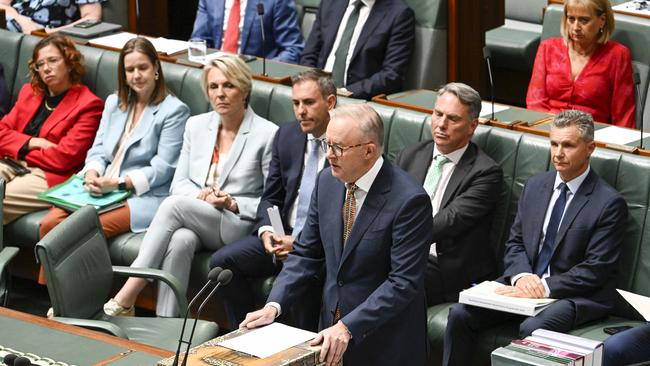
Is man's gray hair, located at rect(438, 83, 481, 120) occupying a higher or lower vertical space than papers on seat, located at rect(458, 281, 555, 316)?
higher

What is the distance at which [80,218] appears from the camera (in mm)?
4445

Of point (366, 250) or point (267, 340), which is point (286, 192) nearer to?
point (366, 250)

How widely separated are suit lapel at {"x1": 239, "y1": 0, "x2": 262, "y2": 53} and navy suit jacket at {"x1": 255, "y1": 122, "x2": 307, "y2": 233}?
1475mm

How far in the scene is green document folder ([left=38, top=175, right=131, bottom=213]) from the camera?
5688 millimetres

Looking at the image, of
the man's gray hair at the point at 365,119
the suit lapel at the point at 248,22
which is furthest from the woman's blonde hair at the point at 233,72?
the man's gray hair at the point at 365,119

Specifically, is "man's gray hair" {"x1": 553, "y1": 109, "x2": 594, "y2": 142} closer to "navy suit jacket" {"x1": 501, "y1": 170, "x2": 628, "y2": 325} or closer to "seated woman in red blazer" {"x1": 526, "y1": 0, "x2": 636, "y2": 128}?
"navy suit jacket" {"x1": 501, "y1": 170, "x2": 628, "y2": 325}

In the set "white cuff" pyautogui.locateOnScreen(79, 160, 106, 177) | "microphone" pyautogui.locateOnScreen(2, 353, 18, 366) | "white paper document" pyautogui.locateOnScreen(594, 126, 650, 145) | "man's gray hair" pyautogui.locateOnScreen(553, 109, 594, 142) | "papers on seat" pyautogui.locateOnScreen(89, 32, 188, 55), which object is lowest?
"white cuff" pyautogui.locateOnScreen(79, 160, 106, 177)

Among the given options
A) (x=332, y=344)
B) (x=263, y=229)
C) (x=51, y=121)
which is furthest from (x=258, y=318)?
(x=51, y=121)

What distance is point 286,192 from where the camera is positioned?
530 centimetres

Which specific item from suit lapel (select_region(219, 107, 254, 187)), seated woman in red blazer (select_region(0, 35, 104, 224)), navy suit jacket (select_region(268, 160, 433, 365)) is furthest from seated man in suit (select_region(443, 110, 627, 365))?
seated woman in red blazer (select_region(0, 35, 104, 224))

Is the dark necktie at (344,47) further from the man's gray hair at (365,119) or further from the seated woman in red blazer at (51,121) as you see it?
the man's gray hair at (365,119)

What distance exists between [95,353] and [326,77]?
6.23ft

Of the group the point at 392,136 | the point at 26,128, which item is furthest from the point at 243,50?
the point at 392,136

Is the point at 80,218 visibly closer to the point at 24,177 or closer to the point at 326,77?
the point at 326,77
